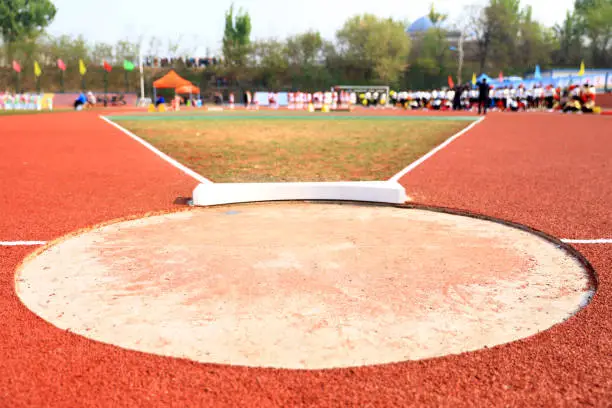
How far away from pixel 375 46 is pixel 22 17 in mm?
44071

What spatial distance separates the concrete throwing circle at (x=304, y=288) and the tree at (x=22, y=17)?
261ft

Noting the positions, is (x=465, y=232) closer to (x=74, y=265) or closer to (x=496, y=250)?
(x=496, y=250)

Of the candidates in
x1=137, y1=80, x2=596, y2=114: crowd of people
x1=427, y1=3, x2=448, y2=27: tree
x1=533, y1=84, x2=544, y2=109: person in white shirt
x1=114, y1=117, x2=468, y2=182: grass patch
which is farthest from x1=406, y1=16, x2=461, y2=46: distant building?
x1=114, y1=117, x2=468, y2=182: grass patch

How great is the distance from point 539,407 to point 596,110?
30.8 metres

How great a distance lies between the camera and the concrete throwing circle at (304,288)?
114 inches

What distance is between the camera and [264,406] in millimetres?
2273

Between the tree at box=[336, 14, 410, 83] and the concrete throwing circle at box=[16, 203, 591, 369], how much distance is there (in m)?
65.4

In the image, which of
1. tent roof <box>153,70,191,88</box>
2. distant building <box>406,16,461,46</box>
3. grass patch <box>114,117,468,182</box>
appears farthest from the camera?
distant building <box>406,16,461,46</box>

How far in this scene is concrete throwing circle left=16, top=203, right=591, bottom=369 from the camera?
2.89m

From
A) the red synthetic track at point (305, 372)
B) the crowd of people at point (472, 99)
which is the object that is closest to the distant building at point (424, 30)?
the crowd of people at point (472, 99)

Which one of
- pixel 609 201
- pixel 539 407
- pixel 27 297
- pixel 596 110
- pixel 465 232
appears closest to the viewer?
pixel 539 407

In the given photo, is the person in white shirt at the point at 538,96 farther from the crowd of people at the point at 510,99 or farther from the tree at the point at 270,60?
the tree at the point at 270,60

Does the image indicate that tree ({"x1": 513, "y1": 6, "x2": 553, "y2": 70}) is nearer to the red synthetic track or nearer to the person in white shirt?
the person in white shirt

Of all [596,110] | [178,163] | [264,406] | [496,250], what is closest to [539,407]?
[264,406]
